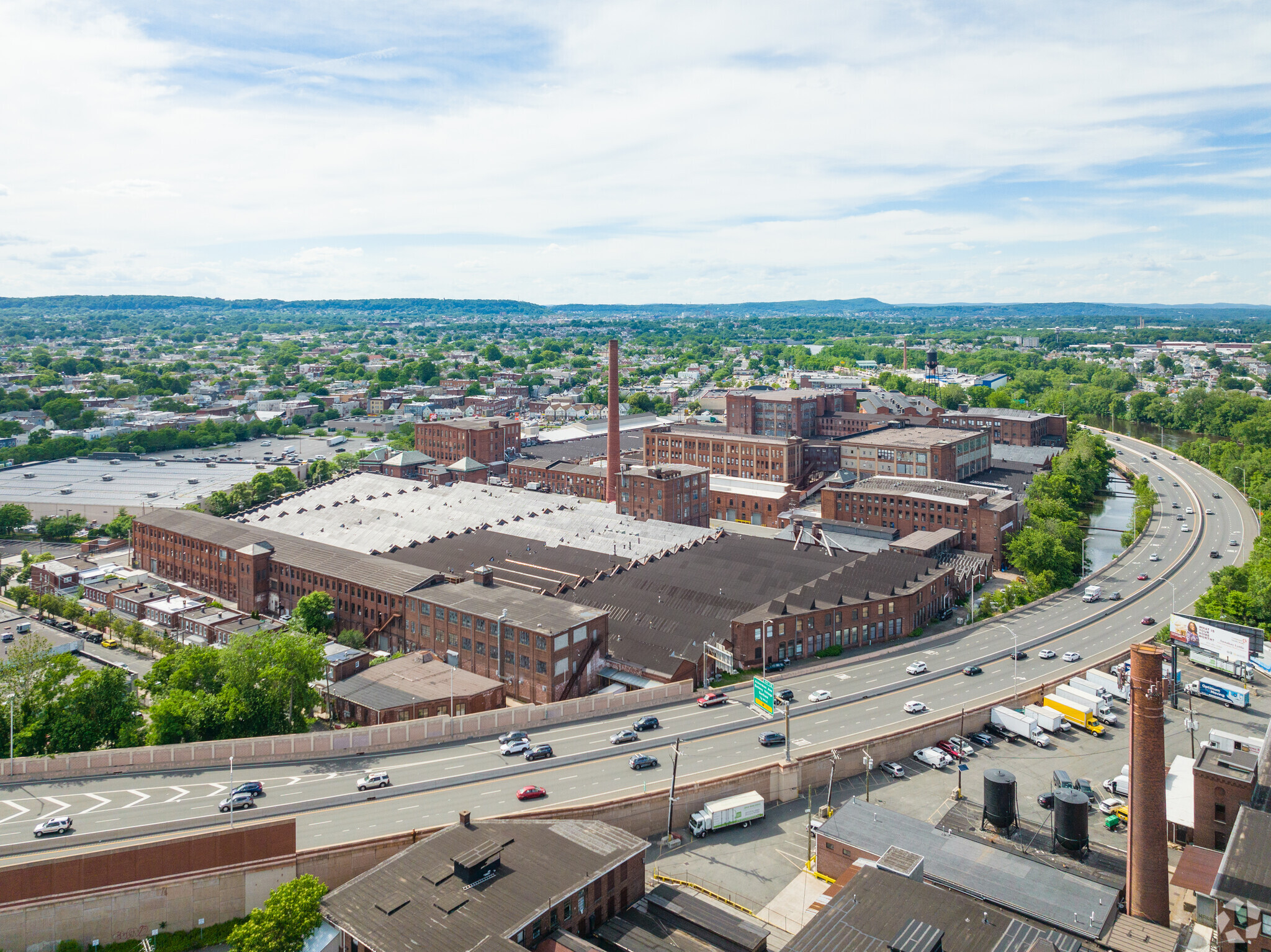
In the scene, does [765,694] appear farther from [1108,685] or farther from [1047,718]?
[1108,685]

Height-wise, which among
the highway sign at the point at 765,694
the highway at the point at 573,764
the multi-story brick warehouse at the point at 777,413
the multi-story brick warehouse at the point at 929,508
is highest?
the multi-story brick warehouse at the point at 777,413

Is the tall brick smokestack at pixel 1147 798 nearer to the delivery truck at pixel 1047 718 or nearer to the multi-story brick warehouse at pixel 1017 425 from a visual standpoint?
the delivery truck at pixel 1047 718

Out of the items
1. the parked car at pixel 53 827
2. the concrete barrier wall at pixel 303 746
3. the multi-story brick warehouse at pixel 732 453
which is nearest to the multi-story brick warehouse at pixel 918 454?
the multi-story brick warehouse at pixel 732 453

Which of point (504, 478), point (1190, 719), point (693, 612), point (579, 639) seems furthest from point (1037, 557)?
point (504, 478)

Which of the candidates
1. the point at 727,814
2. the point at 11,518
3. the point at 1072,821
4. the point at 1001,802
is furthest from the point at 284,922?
the point at 11,518

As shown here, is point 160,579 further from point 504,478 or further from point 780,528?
point 780,528

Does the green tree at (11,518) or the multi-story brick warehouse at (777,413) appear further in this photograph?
the multi-story brick warehouse at (777,413)
